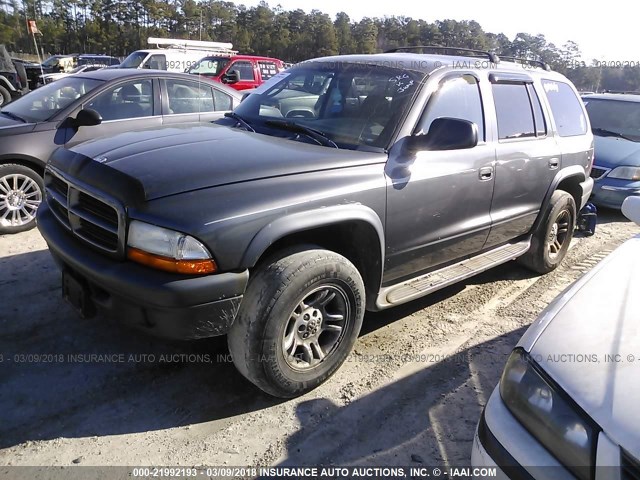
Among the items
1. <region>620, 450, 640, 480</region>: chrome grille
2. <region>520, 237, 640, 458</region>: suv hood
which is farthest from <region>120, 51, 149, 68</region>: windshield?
<region>620, 450, 640, 480</region>: chrome grille

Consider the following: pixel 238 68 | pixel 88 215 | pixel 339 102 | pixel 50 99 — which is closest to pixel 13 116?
pixel 50 99

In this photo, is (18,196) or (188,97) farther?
(188,97)

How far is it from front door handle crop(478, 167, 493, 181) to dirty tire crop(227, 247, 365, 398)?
51.3 inches

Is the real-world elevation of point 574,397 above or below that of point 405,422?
above

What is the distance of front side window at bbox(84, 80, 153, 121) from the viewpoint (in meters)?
5.57

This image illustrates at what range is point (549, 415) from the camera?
1727 millimetres

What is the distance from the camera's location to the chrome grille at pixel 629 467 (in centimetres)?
147

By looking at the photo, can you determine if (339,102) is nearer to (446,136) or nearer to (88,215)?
(446,136)

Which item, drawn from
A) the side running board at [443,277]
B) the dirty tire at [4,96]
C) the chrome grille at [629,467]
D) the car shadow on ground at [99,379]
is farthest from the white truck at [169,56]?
the chrome grille at [629,467]

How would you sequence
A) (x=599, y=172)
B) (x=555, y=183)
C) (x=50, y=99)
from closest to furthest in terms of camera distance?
(x=555, y=183) → (x=50, y=99) → (x=599, y=172)

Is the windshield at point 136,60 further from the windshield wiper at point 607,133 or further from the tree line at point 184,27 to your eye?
the tree line at point 184,27

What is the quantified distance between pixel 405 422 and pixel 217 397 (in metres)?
1.08

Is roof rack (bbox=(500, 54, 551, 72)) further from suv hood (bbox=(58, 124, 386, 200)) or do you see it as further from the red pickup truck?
the red pickup truck

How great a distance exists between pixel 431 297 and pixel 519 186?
3.83ft
